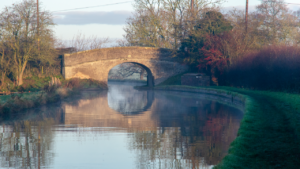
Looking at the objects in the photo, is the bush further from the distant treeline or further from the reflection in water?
the reflection in water

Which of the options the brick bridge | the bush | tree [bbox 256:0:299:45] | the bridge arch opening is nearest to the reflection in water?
the bush

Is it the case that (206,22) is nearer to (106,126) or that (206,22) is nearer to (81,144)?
(106,126)

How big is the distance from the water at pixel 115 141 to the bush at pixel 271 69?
9311mm

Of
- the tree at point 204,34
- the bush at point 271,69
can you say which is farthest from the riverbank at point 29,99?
the tree at point 204,34

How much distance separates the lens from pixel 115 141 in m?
8.84

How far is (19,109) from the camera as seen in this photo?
15211 millimetres

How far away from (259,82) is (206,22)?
45.0ft

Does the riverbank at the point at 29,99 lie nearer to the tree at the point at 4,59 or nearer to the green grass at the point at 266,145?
the tree at the point at 4,59

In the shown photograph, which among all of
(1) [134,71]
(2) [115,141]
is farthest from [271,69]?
(1) [134,71]

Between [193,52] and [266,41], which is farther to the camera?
[266,41]

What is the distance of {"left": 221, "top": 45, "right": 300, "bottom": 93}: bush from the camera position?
2102 cm

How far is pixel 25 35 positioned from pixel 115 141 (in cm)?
2581

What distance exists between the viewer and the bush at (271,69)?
21016 mm

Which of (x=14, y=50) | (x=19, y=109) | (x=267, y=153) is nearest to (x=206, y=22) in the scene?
(x=14, y=50)
